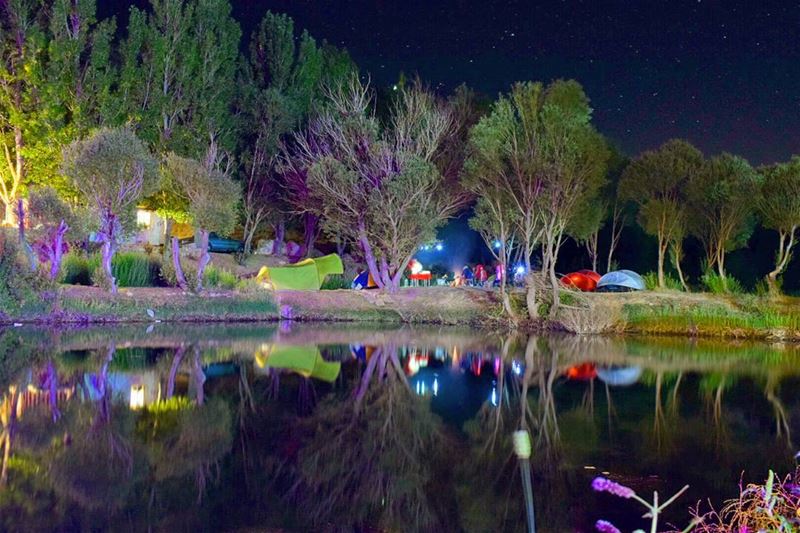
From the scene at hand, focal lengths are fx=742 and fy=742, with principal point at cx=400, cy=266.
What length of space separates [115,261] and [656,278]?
71.3ft

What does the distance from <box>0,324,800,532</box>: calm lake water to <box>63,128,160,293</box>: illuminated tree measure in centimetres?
664

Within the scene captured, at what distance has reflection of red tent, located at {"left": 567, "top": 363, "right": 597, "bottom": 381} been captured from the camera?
47.6 ft

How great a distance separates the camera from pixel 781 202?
87.5ft

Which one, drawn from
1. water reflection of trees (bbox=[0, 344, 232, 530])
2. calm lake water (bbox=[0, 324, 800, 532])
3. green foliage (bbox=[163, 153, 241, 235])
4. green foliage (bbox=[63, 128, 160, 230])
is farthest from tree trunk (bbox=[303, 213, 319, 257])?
water reflection of trees (bbox=[0, 344, 232, 530])

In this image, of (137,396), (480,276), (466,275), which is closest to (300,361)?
(137,396)

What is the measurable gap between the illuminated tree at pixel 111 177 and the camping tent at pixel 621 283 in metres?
17.8

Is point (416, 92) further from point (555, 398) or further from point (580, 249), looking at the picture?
point (555, 398)

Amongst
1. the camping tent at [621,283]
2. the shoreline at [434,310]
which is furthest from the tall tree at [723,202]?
the shoreline at [434,310]

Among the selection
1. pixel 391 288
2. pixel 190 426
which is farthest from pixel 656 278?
pixel 190 426

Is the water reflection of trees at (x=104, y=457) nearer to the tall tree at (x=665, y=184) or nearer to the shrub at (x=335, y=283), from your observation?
the shrub at (x=335, y=283)

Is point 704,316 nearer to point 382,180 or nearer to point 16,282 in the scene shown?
point 382,180

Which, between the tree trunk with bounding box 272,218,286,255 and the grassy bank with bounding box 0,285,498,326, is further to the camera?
the tree trunk with bounding box 272,218,286,255

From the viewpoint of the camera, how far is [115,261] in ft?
85.5

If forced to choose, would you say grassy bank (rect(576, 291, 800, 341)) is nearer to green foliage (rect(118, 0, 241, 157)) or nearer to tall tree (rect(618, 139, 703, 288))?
tall tree (rect(618, 139, 703, 288))
